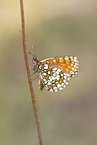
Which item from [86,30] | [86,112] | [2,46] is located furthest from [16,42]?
[86,112]

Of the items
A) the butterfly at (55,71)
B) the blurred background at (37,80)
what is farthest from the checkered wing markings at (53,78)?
the blurred background at (37,80)

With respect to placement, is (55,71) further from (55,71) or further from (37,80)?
(37,80)

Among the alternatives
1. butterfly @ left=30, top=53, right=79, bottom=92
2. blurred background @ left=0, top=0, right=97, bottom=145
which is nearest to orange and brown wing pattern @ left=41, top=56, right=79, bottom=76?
butterfly @ left=30, top=53, right=79, bottom=92

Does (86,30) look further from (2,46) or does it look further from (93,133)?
(93,133)

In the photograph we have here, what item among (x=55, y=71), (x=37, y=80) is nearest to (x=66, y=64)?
(x=55, y=71)

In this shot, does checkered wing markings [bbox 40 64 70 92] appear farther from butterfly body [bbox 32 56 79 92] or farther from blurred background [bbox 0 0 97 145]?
blurred background [bbox 0 0 97 145]
